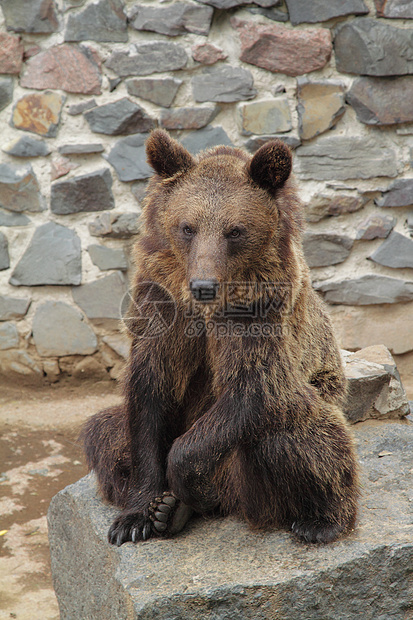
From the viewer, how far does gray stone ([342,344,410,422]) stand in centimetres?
427

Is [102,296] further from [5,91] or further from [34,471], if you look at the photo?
[5,91]

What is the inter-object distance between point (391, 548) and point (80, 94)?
4.68 metres

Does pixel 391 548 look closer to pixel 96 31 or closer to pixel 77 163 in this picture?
pixel 77 163

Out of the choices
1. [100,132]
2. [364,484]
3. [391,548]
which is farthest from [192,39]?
[391,548]

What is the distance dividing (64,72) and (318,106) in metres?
2.27

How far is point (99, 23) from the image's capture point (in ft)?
18.9

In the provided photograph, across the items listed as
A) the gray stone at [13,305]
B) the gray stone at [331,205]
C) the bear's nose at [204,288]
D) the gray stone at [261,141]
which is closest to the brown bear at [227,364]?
the bear's nose at [204,288]

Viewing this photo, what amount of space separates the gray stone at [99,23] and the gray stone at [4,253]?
6.18ft

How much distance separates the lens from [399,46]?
5730 mm

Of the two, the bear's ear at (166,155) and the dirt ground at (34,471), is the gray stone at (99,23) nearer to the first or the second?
the dirt ground at (34,471)

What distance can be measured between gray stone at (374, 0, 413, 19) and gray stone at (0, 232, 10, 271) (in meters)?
3.92

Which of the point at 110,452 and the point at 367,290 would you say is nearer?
the point at 110,452

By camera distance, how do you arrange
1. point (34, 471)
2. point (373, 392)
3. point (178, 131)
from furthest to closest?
point (178, 131) < point (34, 471) < point (373, 392)

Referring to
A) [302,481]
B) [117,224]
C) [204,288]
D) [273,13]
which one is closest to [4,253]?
[117,224]
